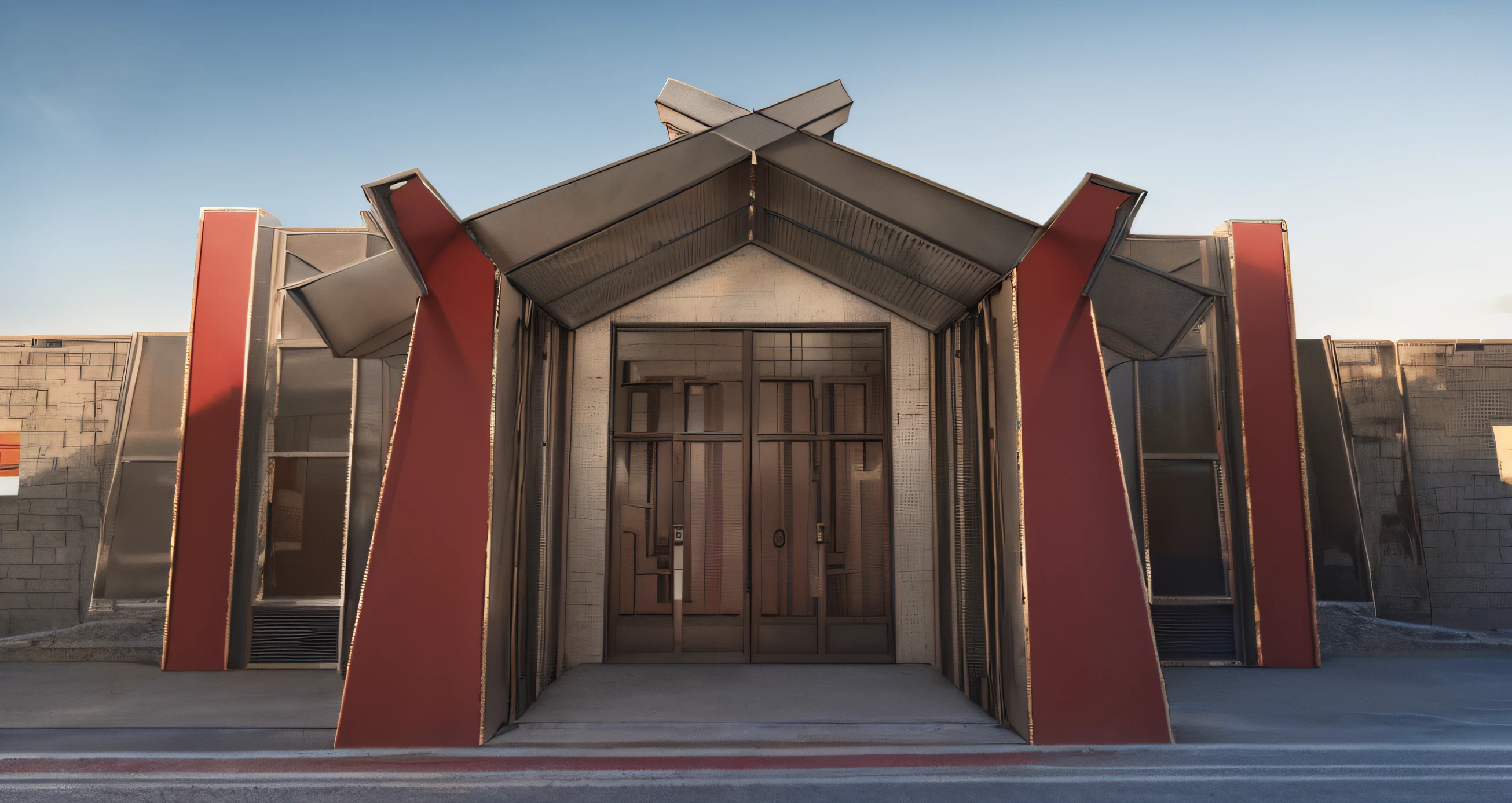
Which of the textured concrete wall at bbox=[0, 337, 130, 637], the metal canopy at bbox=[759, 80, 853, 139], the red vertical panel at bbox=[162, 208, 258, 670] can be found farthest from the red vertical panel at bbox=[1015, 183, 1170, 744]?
the textured concrete wall at bbox=[0, 337, 130, 637]

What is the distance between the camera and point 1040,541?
15.0ft

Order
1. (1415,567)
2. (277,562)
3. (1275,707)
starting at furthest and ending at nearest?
1. (1415,567)
2. (277,562)
3. (1275,707)

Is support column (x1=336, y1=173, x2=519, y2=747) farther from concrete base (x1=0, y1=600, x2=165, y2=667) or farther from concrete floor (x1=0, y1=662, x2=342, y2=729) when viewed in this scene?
concrete base (x1=0, y1=600, x2=165, y2=667)

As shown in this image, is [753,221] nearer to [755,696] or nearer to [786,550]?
[786,550]

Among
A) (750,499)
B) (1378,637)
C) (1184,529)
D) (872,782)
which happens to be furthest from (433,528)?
(1378,637)

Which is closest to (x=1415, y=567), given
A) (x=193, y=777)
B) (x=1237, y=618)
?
(x=1237, y=618)

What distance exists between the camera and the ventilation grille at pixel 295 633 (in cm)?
707

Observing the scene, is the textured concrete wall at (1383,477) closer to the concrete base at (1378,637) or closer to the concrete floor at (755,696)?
the concrete base at (1378,637)

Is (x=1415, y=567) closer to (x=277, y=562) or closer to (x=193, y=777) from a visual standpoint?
(x=193, y=777)

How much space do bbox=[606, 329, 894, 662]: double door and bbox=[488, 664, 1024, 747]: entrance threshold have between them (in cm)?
40

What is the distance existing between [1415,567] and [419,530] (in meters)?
9.61

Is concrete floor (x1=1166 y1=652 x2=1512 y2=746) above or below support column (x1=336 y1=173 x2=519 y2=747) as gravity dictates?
below

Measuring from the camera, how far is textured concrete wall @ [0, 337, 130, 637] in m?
7.45

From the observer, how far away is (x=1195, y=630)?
717 cm
